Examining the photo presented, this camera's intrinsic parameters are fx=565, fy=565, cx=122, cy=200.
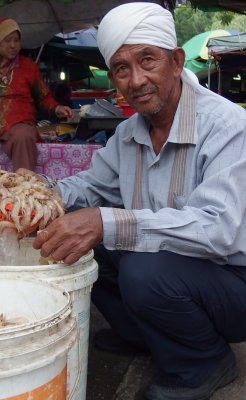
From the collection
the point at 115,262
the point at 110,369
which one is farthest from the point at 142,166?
the point at 110,369

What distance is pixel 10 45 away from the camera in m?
4.55

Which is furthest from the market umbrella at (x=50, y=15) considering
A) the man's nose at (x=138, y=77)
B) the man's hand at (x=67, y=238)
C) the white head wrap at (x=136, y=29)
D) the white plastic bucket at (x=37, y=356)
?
the white plastic bucket at (x=37, y=356)

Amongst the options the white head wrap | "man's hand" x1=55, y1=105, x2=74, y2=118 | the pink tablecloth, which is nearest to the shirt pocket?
the white head wrap

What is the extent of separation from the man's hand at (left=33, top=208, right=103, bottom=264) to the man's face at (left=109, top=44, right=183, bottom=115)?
603 millimetres

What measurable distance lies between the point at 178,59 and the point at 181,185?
520 millimetres

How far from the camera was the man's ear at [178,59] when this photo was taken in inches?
90.8

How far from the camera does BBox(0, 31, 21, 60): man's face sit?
14.9ft

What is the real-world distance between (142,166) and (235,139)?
1.57 ft

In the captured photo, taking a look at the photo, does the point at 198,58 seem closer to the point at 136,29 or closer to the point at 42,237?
the point at 136,29

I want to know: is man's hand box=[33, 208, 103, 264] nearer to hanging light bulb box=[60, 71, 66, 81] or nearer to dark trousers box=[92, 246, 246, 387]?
dark trousers box=[92, 246, 246, 387]

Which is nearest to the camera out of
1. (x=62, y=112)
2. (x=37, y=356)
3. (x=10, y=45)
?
(x=37, y=356)

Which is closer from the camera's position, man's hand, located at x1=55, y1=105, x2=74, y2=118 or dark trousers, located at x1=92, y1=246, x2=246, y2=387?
dark trousers, located at x1=92, y1=246, x2=246, y2=387

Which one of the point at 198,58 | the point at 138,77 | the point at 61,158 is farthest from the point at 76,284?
the point at 198,58

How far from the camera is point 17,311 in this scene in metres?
1.72
